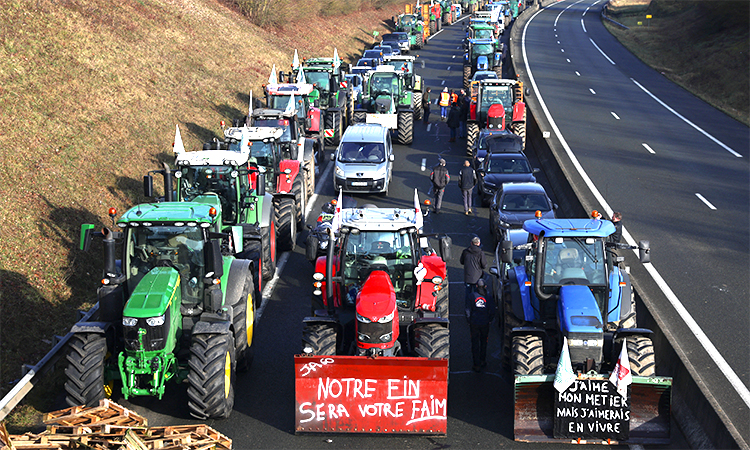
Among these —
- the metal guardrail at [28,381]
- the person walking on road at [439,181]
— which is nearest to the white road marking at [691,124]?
the person walking on road at [439,181]

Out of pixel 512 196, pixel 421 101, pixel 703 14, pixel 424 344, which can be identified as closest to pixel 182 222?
pixel 424 344

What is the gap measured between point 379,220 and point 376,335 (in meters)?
2.11

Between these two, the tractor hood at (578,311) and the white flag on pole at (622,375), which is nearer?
the white flag on pole at (622,375)

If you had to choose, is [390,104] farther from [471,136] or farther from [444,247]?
[444,247]

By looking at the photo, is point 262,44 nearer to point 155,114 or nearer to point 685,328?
point 155,114

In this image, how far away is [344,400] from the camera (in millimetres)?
10570

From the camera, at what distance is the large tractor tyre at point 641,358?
1075 cm

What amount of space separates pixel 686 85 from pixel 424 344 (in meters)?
41.6

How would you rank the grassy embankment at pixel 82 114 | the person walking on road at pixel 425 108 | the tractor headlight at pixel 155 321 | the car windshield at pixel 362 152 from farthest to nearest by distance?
the person walking on road at pixel 425 108, the car windshield at pixel 362 152, the grassy embankment at pixel 82 114, the tractor headlight at pixel 155 321

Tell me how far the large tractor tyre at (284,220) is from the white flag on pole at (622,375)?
9992 mm

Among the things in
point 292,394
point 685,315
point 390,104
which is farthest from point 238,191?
point 390,104

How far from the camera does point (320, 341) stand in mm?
11258

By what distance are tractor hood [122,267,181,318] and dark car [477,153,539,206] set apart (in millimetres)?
13223

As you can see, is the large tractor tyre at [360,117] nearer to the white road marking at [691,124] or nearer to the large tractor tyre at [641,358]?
the white road marking at [691,124]
